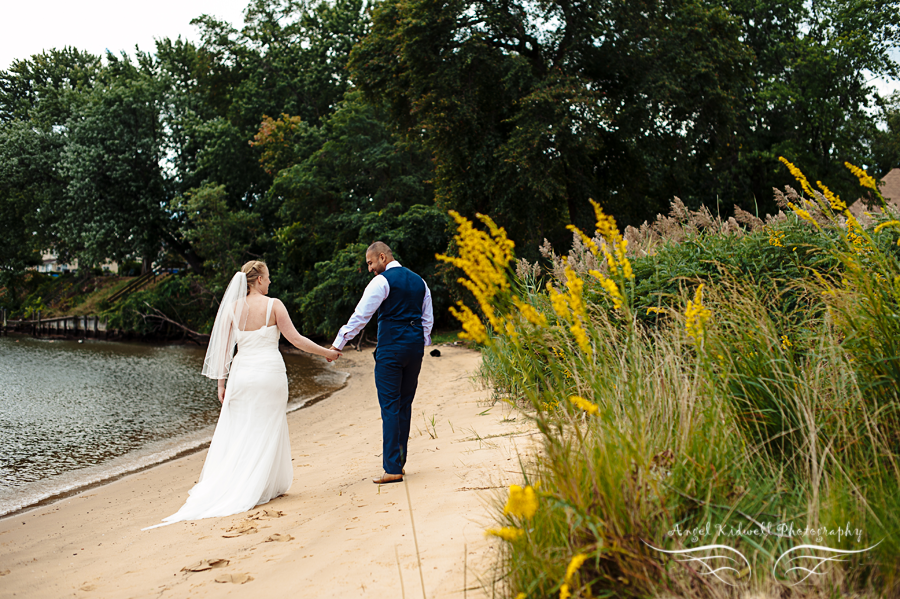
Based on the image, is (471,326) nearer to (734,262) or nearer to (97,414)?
(734,262)

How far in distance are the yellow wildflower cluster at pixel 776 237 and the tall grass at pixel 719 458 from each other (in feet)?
7.44

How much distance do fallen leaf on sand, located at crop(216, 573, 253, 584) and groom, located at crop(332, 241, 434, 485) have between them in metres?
2.02

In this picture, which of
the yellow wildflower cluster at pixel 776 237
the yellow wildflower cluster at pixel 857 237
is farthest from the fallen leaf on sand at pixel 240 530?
the yellow wildflower cluster at pixel 776 237

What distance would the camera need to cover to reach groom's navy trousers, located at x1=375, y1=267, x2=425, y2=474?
220 inches

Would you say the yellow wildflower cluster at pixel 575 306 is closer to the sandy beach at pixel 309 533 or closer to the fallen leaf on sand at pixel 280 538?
the sandy beach at pixel 309 533

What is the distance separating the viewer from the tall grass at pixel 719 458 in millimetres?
2482

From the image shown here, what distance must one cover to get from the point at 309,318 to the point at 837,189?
2261cm

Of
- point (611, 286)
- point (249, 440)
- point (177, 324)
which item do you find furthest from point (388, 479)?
point (177, 324)

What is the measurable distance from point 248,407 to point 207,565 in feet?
6.97

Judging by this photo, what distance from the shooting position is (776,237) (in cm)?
641

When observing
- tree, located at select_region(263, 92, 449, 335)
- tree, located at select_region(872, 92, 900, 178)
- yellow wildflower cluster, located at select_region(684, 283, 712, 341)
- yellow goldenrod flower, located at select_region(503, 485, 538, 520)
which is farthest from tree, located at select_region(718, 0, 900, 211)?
yellow goldenrod flower, located at select_region(503, 485, 538, 520)

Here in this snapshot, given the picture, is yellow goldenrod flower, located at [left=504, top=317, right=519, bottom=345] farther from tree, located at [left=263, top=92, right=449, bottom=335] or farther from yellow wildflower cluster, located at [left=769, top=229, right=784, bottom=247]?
tree, located at [left=263, top=92, right=449, bottom=335]

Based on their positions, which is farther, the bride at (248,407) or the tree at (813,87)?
the tree at (813,87)

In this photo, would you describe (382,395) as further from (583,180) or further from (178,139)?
(178,139)
